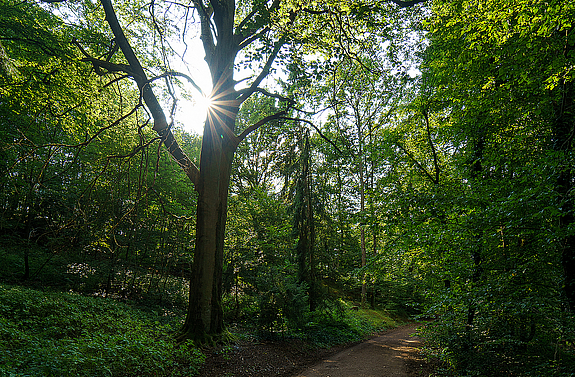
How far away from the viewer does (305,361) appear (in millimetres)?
7547

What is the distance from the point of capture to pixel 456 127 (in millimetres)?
A: 7117

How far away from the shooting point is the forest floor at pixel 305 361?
5.93m

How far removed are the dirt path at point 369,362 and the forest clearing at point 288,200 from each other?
0.44ft

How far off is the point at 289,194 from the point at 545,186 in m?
9.41

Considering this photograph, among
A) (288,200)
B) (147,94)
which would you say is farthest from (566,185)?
(288,200)

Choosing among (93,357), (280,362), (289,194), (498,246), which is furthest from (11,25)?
(498,246)

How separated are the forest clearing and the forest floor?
0.08 meters

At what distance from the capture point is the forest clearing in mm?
4473

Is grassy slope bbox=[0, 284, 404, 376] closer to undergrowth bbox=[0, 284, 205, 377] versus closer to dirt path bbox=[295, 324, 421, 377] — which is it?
undergrowth bbox=[0, 284, 205, 377]

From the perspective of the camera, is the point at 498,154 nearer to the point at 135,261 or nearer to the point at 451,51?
the point at 451,51

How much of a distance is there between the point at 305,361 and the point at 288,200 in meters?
6.71

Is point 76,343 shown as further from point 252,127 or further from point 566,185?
point 566,185

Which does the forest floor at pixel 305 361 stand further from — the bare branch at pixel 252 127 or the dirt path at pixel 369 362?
the bare branch at pixel 252 127

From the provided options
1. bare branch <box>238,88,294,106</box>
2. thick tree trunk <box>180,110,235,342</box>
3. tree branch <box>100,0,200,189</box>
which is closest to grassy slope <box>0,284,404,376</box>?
thick tree trunk <box>180,110,235,342</box>
